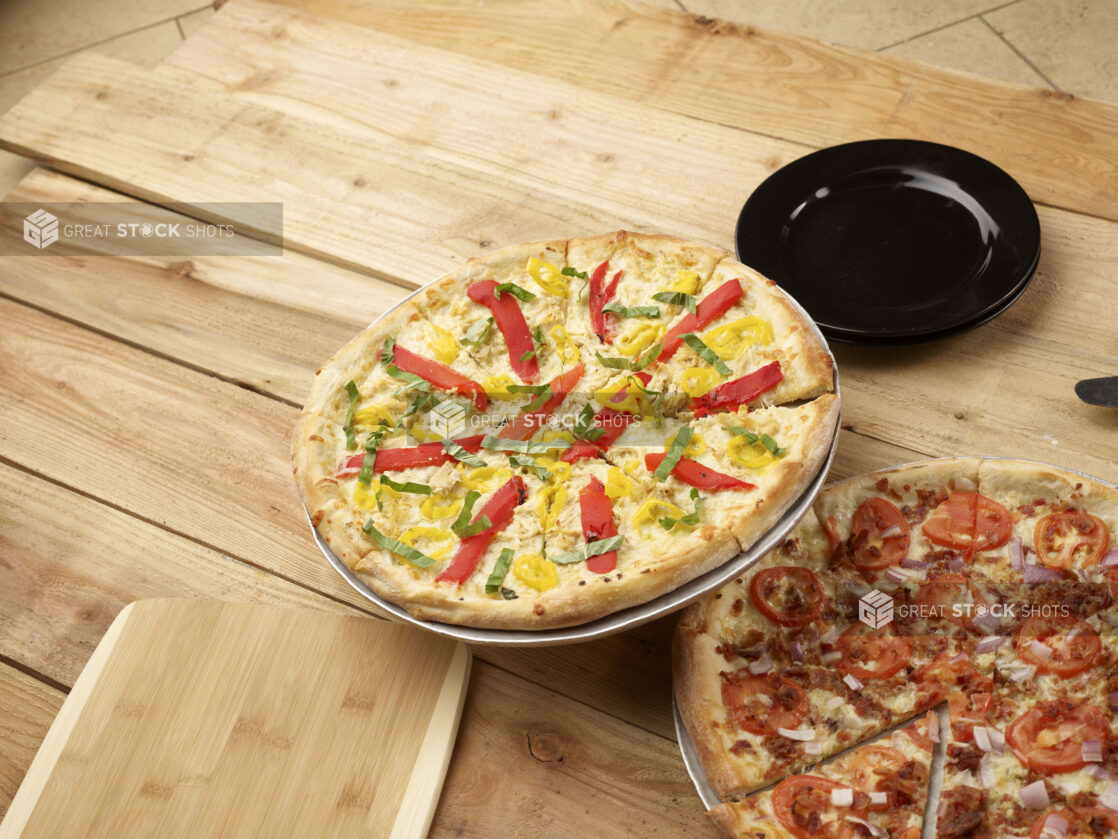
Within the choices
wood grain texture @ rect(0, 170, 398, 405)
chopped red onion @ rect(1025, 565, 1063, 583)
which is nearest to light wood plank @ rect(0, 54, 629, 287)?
wood grain texture @ rect(0, 170, 398, 405)

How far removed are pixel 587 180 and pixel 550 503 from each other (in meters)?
1.62

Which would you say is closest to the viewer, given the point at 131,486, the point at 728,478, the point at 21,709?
the point at 728,478

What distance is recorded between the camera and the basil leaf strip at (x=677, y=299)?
2.99 m

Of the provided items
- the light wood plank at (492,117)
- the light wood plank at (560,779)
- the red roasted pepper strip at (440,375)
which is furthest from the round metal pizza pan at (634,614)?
the light wood plank at (492,117)

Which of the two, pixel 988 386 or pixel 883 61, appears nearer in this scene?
pixel 988 386

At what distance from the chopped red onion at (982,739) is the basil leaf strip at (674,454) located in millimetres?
930

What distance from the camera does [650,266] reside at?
10.3ft

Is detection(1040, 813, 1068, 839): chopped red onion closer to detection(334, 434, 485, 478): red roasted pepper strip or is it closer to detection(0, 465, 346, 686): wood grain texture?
detection(334, 434, 485, 478): red roasted pepper strip

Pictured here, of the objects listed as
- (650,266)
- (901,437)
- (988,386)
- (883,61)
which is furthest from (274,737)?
(883,61)

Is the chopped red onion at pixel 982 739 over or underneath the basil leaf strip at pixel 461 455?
underneath

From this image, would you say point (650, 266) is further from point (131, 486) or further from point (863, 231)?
point (131, 486)

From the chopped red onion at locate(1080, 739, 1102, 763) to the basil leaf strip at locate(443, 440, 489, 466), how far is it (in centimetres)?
156

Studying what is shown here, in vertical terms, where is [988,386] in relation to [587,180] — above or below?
below

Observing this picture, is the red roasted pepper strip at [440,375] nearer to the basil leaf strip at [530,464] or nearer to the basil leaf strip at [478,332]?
the basil leaf strip at [478,332]
